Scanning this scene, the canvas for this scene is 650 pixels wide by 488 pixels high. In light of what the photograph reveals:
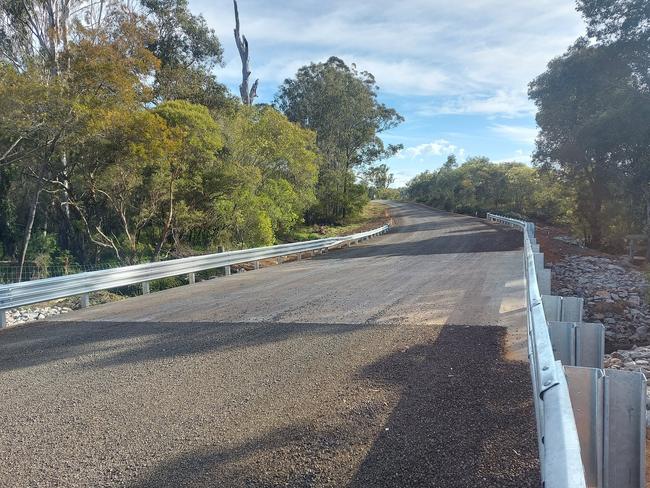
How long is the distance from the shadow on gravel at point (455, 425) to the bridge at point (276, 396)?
1 cm

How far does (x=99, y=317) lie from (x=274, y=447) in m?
5.94

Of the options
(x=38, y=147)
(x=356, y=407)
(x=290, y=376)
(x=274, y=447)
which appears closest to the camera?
(x=274, y=447)

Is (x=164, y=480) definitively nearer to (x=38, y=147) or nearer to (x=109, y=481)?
(x=109, y=481)

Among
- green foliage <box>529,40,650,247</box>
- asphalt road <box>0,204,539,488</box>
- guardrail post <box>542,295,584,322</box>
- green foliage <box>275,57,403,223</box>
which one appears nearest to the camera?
asphalt road <box>0,204,539,488</box>

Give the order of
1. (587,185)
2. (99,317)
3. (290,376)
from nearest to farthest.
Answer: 1. (290,376)
2. (99,317)
3. (587,185)

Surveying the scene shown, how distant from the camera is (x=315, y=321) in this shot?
23.7ft

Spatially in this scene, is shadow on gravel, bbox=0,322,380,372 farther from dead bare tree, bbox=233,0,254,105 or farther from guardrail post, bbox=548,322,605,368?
dead bare tree, bbox=233,0,254,105

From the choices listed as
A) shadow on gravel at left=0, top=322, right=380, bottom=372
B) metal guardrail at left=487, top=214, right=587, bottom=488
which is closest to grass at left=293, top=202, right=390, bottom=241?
shadow on gravel at left=0, top=322, right=380, bottom=372

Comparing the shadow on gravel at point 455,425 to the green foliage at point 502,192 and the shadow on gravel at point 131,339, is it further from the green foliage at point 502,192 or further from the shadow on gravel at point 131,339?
the green foliage at point 502,192

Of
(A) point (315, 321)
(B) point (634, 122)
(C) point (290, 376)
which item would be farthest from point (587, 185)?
(C) point (290, 376)

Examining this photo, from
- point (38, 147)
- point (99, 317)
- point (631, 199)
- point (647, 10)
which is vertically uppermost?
point (647, 10)

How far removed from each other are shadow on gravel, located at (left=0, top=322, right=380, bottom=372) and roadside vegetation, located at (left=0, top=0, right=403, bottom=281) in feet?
31.0

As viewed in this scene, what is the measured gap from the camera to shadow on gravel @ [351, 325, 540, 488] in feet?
9.93

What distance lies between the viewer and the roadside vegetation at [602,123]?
22.0 metres
